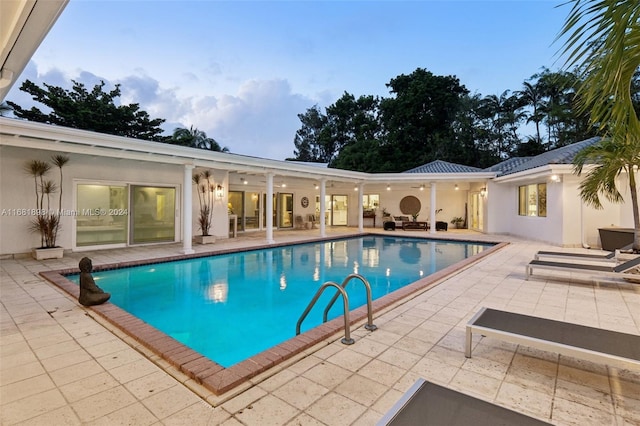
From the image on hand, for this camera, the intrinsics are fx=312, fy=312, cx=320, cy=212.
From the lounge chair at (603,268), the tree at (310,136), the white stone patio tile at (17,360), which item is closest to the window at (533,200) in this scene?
the lounge chair at (603,268)

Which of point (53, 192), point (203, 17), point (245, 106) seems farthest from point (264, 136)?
point (53, 192)

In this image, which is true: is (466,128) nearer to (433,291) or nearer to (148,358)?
(433,291)

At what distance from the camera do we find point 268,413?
2.15 metres

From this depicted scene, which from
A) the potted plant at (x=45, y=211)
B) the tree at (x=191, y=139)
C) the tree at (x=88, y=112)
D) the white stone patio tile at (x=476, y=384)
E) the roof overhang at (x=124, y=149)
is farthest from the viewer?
the tree at (x=191, y=139)

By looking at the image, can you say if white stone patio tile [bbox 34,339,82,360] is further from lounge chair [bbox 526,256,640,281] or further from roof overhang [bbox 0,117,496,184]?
lounge chair [bbox 526,256,640,281]

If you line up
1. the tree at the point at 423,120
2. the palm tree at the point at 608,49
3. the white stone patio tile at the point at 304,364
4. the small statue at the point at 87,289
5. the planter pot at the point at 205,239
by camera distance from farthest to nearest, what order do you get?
the tree at the point at 423,120, the planter pot at the point at 205,239, the small statue at the point at 87,289, the white stone patio tile at the point at 304,364, the palm tree at the point at 608,49

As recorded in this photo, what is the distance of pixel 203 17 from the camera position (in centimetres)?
1169

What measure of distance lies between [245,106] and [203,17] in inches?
2071

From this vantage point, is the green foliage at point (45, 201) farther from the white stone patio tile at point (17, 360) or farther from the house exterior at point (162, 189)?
the white stone patio tile at point (17, 360)

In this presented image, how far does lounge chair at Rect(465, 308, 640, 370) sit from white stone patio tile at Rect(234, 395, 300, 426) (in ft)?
5.87

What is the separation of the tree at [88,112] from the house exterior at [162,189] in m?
15.1

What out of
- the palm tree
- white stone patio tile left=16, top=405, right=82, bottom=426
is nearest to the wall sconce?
white stone patio tile left=16, top=405, right=82, bottom=426

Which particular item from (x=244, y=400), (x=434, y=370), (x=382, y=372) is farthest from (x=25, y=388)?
(x=434, y=370)

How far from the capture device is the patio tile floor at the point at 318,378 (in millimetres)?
2152
